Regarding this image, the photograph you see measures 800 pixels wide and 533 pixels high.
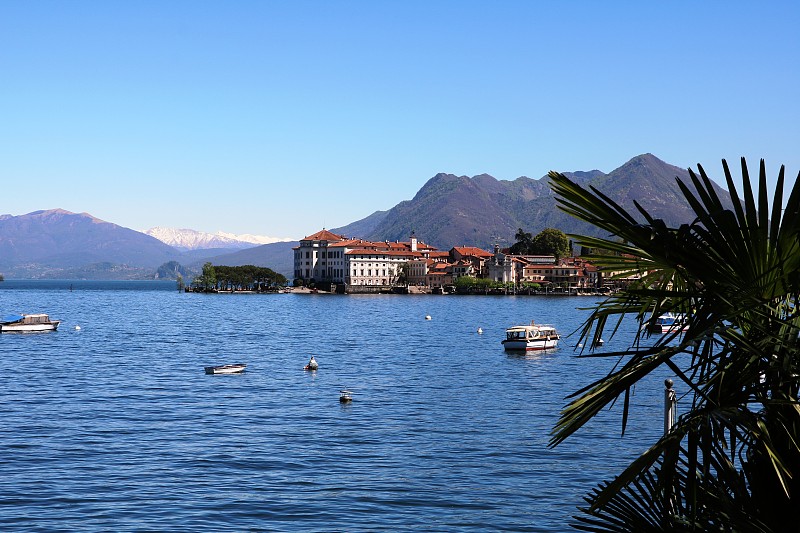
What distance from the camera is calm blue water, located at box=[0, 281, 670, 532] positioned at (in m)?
24.7

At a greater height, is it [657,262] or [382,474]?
[657,262]

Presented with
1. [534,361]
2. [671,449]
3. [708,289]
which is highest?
[708,289]

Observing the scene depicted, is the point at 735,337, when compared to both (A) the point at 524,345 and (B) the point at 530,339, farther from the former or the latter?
(B) the point at 530,339

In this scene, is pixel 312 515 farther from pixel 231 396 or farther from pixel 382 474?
pixel 231 396

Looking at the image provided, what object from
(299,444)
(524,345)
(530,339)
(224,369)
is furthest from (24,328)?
(299,444)

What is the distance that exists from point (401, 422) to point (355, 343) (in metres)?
51.6

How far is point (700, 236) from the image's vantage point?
257 inches

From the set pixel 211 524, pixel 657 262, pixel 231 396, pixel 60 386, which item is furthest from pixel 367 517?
pixel 60 386

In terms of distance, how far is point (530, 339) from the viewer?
81.2 m

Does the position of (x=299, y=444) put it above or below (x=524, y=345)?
below

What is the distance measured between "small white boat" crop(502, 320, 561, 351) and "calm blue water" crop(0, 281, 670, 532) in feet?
21.0

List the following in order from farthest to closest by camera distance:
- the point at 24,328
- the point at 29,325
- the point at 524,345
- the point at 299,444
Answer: the point at 29,325 → the point at 24,328 → the point at 524,345 → the point at 299,444

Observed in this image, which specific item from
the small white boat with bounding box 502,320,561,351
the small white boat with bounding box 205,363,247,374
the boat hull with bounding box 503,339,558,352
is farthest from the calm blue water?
the small white boat with bounding box 502,320,561,351

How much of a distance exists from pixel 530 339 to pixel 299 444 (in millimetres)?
49446
